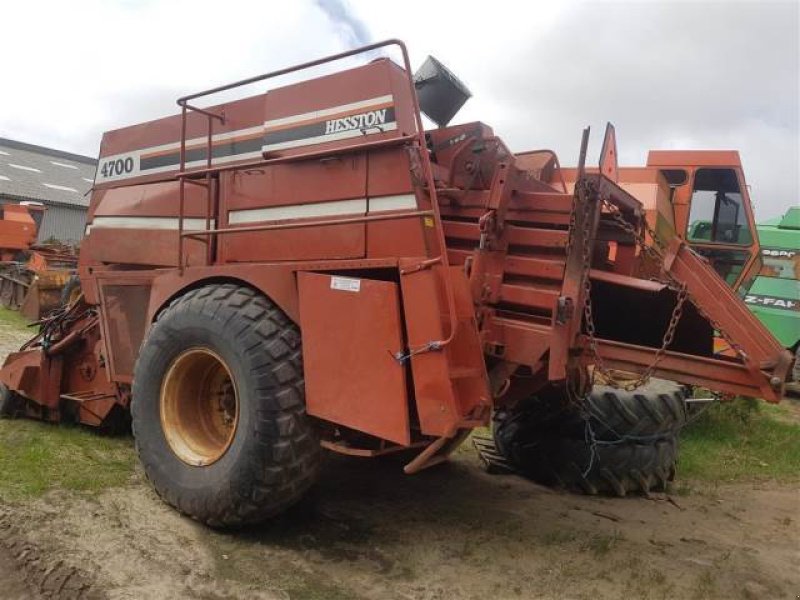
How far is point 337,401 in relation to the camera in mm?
3229

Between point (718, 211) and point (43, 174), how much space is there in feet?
110

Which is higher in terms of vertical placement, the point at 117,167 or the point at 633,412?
the point at 117,167

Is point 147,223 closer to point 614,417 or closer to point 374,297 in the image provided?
point 374,297

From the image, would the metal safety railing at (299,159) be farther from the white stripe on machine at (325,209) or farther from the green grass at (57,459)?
the green grass at (57,459)

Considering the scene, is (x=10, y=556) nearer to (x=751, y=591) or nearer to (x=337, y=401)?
(x=337, y=401)

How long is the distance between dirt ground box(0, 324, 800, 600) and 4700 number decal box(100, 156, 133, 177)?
220cm

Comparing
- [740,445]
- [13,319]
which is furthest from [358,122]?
[13,319]

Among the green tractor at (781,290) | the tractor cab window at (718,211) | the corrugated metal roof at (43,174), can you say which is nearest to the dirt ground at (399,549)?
the tractor cab window at (718,211)

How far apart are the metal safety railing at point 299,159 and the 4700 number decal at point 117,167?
0.81m

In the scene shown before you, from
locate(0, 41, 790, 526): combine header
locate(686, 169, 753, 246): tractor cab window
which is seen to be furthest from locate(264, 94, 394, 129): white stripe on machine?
locate(686, 169, 753, 246): tractor cab window

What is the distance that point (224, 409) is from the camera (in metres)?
3.97

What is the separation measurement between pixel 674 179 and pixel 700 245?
804 millimetres

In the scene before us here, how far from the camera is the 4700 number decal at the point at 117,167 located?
491 centimetres

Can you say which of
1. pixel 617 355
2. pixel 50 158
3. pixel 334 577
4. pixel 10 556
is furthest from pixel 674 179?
pixel 50 158
